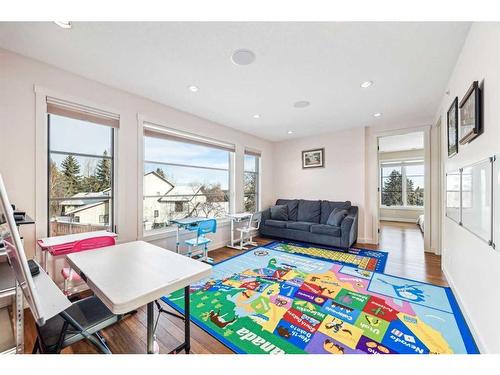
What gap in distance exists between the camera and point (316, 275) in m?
2.77

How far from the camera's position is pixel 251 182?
17.3 ft

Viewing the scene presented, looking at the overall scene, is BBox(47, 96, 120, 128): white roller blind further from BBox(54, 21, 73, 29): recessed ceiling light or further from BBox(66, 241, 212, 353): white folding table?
BBox(66, 241, 212, 353): white folding table

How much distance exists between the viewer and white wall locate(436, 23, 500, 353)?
1.32 m

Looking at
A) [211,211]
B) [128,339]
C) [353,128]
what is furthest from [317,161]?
[128,339]

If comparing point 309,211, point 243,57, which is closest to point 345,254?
point 309,211

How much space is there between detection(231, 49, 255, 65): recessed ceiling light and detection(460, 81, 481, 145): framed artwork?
1840mm

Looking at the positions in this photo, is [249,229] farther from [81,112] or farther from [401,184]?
[401,184]

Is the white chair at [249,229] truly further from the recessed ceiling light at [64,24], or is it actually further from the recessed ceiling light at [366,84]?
the recessed ceiling light at [64,24]

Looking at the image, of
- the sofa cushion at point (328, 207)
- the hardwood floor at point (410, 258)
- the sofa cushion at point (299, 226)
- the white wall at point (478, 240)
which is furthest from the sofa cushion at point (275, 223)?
the white wall at point (478, 240)

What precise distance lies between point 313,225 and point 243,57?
333 cm

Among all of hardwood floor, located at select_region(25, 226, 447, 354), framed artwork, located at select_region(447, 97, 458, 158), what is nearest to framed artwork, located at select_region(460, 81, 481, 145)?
framed artwork, located at select_region(447, 97, 458, 158)

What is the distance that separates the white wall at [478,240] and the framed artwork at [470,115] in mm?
54

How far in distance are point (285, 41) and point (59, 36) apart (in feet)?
6.46

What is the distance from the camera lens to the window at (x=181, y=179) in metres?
3.24
